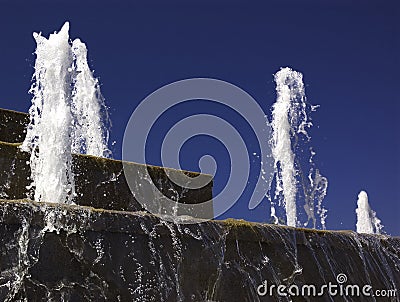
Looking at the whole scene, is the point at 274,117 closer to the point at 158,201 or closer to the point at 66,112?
the point at 158,201

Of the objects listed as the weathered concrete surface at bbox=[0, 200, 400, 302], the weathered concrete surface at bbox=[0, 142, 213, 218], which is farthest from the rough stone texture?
the weathered concrete surface at bbox=[0, 200, 400, 302]

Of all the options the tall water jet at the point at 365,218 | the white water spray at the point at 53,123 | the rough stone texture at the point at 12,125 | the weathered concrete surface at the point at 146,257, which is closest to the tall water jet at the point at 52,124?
the white water spray at the point at 53,123

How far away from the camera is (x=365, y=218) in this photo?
11.8m

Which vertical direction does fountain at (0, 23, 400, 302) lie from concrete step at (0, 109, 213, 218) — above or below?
below

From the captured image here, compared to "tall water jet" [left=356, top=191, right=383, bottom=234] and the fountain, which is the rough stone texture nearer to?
the fountain

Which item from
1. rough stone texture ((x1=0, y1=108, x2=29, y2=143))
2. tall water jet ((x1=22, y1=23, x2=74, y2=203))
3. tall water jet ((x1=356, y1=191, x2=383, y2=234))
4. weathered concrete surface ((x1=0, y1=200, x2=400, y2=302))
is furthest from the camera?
tall water jet ((x1=356, y1=191, x2=383, y2=234))

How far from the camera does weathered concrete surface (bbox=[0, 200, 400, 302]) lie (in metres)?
4.59

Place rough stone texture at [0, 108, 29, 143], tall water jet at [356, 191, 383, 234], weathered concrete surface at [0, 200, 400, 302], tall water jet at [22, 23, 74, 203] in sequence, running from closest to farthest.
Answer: weathered concrete surface at [0, 200, 400, 302] → tall water jet at [22, 23, 74, 203] → rough stone texture at [0, 108, 29, 143] → tall water jet at [356, 191, 383, 234]

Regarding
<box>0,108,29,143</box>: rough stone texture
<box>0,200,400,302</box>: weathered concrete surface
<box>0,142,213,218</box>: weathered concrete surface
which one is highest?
<box>0,108,29,143</box>: rough stone texture

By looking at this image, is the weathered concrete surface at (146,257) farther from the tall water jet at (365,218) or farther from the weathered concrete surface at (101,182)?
the tall water jet at (365,218)

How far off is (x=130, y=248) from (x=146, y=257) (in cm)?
17

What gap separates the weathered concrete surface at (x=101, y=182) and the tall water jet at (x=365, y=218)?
3.72m

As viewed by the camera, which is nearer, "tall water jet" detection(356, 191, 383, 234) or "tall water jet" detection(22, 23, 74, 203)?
"tall water jet" detection(22, 23, 74, 203)

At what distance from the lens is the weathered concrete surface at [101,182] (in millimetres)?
7207
